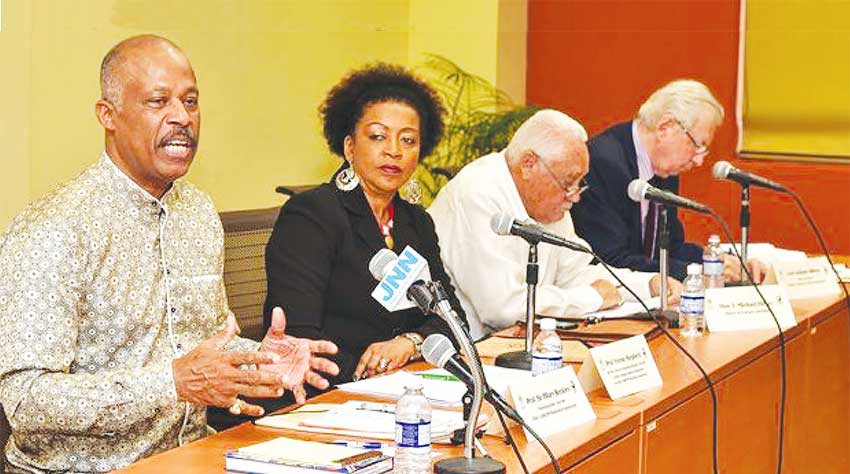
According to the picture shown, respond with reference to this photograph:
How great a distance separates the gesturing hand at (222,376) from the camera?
2.59 meters

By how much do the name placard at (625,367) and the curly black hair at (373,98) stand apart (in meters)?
0.97

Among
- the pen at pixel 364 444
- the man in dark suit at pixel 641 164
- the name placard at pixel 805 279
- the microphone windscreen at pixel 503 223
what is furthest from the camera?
the man in dark suit at pixel 641 164

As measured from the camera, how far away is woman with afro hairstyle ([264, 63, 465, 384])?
3.55 m

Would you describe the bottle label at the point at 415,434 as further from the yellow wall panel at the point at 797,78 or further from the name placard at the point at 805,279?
the yellow wall panel at the point at 797,78

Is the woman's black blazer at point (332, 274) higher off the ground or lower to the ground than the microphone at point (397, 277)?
lower

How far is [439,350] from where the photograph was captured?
2238 millimetres

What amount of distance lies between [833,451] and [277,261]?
7.48 ft

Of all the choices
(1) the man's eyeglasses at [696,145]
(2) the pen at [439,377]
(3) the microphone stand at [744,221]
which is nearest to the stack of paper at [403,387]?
(2) the pen at [439,377]

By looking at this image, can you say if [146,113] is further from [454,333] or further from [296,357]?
[454,333]

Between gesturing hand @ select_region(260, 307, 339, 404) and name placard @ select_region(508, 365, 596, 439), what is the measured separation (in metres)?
0.40

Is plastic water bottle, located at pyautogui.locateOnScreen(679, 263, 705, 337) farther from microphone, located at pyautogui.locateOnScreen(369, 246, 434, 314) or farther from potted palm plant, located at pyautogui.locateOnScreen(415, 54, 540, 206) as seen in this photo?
microphone, located at pyautogui.locateOnScreen(369, 246, 434, 314)

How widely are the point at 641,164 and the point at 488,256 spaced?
1265 millimetres

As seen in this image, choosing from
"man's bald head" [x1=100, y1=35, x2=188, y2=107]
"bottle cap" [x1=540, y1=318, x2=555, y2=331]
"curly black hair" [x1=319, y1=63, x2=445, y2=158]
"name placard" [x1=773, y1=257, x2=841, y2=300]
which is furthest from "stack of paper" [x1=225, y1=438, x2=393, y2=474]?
"name placard" [x1=773, y1=257, x2=841, y2=300]

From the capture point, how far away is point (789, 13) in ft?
19.7
